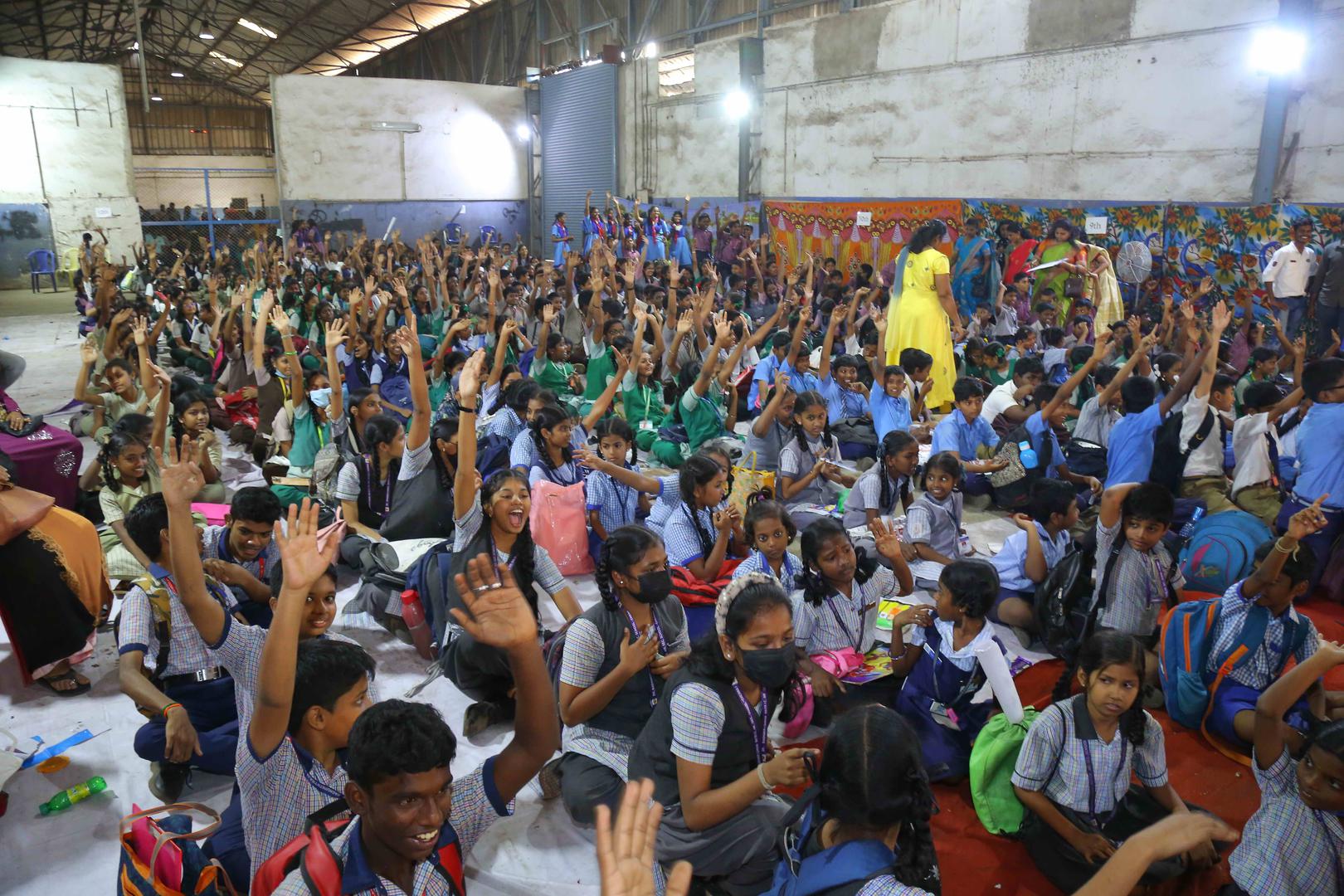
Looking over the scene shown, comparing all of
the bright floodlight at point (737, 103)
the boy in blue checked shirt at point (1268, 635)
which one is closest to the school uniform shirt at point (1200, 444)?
the boy in blue checked shirt at point (1268, 635)

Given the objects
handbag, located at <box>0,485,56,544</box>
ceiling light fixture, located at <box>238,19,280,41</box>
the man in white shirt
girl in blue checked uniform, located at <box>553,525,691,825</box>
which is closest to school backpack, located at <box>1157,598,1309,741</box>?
girl in blue checked uniform, located at <box>553,525,691,825</box>

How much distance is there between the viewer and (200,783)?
314 centimetres

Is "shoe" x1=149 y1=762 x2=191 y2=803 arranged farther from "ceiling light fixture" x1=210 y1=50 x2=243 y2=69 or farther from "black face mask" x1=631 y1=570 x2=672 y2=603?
"ceiling light fixture" x1=210 y1=50 x2=243 y2=69

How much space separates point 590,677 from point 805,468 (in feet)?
8.73

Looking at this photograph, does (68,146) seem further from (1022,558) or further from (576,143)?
(1022,558)

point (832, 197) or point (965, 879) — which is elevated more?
point (832, 197)

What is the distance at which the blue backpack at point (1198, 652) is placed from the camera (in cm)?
311

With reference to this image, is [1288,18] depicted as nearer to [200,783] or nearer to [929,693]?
[929,693]

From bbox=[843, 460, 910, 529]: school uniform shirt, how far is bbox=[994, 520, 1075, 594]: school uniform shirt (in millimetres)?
479

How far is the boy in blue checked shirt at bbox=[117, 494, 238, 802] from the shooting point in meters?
2.71

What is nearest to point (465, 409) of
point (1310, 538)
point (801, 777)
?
point (801, 777)

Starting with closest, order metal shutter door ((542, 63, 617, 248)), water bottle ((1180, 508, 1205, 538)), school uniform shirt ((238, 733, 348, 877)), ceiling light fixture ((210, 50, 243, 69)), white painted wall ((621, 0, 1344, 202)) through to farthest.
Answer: school uniform shirt ((238, 733, 348, 877)) → water bottle ((1180, 508, 1205, 538)) → white painted wall ((621, 0, 1344, 202)) → metal shutter door ((542, 63, 617, 248)) → ceiling light fixture ((210, 50, 243, 69))

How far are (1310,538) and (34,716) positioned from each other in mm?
5610

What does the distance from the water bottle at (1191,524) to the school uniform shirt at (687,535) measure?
2263 millimetres
